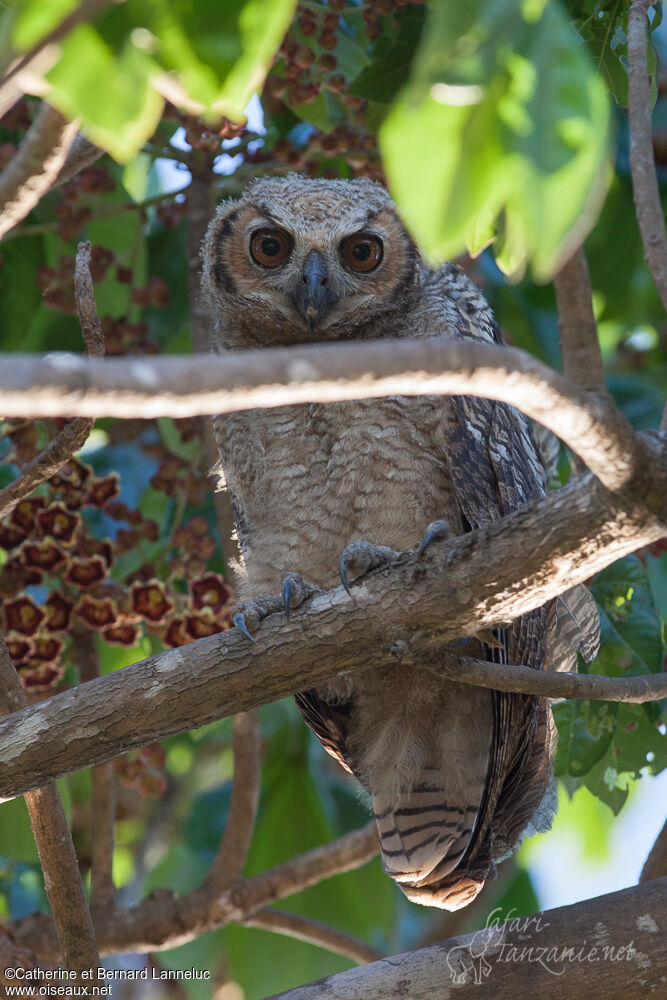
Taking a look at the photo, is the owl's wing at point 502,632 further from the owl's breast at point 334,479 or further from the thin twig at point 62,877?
the thin twig at point 62,877

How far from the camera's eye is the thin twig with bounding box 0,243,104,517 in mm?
2248

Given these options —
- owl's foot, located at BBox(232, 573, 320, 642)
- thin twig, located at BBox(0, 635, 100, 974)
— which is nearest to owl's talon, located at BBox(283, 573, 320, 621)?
owl's foot, located at BBox(232, 573, 320, 642)

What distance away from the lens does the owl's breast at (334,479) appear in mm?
2938

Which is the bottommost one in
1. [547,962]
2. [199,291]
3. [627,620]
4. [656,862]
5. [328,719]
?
[547,962]

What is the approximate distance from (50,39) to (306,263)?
2.44 meters

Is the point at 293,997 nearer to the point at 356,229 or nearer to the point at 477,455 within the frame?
the point at 477,455

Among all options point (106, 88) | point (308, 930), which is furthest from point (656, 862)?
point (106, 88)

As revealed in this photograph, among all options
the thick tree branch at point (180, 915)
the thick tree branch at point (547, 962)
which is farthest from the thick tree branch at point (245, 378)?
the thick tree branch at point (180, 915)

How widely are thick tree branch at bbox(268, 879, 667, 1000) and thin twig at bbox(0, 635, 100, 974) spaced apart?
54cm

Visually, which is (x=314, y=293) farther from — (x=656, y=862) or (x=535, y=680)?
(x=656, y=862)

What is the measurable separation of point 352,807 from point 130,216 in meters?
2.86

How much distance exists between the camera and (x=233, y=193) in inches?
171

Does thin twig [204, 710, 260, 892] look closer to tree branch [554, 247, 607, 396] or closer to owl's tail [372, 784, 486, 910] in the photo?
owl's tail [372, 784, 486, 910]

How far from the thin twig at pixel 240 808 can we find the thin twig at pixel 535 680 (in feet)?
4.25
